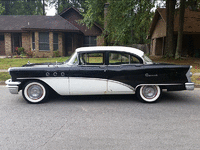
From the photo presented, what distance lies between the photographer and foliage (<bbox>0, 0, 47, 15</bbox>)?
47.6 metres

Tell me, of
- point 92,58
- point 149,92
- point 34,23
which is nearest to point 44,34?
point 34,23

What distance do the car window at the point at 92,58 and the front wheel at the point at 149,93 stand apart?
4.30ft

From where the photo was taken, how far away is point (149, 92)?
555cm

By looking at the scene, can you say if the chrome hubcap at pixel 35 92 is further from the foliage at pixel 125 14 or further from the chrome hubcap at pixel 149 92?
the foliage at pixel 125 14

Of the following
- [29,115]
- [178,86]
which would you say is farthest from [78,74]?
[178,86]

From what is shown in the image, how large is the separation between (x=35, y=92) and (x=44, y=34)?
61.7 ft

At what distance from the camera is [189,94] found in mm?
6586

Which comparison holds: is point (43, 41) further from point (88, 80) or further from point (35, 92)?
point (88, 80)

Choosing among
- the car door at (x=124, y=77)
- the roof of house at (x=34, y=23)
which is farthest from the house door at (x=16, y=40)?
the car door at (x=124, y=77)

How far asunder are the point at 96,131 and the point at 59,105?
1.94 metres

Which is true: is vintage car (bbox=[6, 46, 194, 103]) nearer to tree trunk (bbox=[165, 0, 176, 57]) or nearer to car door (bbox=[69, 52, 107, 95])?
car door (bbox=[69, 52, 107, 95])

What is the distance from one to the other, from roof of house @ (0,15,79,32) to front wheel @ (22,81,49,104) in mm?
18328

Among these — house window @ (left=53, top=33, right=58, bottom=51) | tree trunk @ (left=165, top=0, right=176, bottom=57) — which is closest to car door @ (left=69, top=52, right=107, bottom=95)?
tree trunk @ (left=165, top=0, right=176, bottom=57)

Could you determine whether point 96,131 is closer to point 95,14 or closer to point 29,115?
point 29,115
